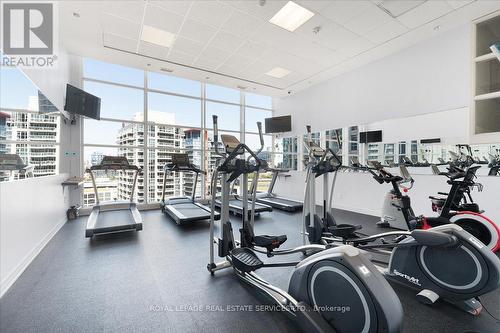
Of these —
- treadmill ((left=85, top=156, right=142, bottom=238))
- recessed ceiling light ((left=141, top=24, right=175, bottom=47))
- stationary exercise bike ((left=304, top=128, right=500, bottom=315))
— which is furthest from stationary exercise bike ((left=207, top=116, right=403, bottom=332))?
recessed ceiling light ((left=141, top=24, right=175, bottom=47))

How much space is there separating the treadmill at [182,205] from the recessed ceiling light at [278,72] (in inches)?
130

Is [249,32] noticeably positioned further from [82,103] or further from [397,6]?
[82,103]

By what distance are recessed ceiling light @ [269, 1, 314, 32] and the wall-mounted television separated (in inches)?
126

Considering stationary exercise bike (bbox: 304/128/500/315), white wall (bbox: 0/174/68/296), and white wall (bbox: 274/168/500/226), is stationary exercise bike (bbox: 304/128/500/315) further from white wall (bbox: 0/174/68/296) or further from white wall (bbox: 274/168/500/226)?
white wall (bbox: 0/174/68/296)

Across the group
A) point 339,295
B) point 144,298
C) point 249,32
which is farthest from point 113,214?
point 339,295

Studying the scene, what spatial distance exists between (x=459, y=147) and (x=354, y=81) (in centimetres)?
292

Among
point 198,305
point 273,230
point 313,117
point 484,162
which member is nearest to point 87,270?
point 198,305

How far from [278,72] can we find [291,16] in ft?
7.74

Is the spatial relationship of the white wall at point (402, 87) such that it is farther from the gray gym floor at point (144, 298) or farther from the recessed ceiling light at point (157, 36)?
the recessed ceiling light at point (157, 36)

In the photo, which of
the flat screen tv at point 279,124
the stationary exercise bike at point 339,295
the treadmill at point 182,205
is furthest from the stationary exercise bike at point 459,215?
the flat screen tv at point 279,124

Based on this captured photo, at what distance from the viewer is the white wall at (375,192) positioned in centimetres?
379

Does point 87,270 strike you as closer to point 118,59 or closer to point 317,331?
point 317,331

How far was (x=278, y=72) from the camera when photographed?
6340 mm

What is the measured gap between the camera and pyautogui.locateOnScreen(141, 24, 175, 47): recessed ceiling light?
4.39 m
